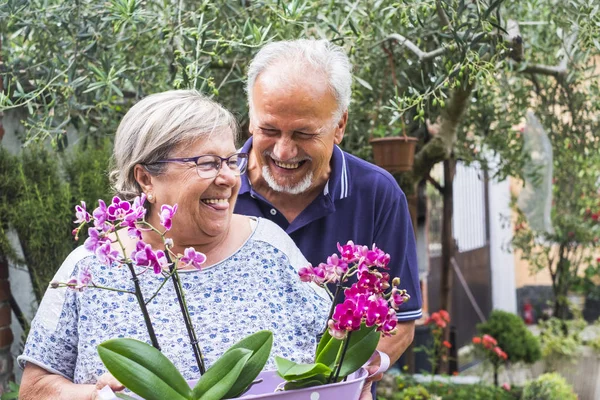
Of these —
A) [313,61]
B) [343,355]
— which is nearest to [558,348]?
[313,61]

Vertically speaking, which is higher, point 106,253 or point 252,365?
point 106,253

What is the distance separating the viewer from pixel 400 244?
241 centimetres

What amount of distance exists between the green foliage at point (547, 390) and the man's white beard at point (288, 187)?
12.0 feet

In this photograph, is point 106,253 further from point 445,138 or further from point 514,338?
point 514,338

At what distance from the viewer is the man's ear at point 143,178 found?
187cm

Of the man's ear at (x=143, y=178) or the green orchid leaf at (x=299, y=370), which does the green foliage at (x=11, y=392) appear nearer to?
the man's ear at (x=143, y=178)

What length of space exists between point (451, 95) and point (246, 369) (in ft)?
9.98

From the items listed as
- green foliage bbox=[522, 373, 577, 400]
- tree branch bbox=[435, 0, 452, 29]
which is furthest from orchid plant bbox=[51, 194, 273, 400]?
green foliage bbox=[522, 373, 577, 400]

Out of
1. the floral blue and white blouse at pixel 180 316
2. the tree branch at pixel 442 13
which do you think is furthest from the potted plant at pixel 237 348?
the tree branch at pixel 442 13

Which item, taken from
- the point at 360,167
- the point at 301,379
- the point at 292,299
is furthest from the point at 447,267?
the point at 301,379

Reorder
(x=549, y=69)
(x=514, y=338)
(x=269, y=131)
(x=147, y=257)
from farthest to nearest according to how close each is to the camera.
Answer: (x=514, y=338)
(x=549, y=69)
(x=269, y=131)
(x=147, y=257)

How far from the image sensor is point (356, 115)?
4.36m

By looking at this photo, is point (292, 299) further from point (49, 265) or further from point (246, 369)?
point (49, 265)

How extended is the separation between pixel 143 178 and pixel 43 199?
165 cm
